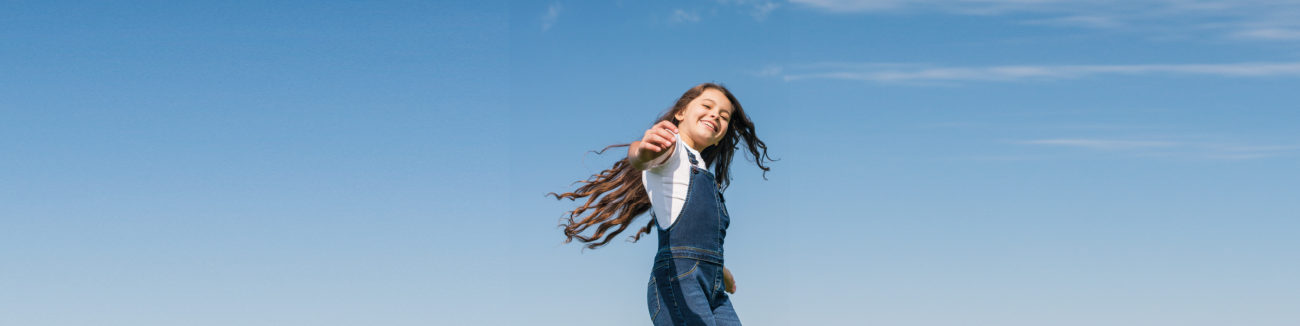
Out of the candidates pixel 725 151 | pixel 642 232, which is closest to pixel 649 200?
pixel 642 232

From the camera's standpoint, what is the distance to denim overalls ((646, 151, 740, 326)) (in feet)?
15.9

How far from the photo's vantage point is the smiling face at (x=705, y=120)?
5469 mm

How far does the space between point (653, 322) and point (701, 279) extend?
0.29 m

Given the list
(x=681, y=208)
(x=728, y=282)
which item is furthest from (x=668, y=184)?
(x=728, y=282)

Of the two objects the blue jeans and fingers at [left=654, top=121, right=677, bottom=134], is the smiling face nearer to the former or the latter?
fingers at [left=654, top=121, right=677, bottom=134]

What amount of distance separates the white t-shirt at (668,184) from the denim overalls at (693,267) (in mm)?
29

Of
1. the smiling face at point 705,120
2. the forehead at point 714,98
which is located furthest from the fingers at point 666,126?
the forehead at point 714,98

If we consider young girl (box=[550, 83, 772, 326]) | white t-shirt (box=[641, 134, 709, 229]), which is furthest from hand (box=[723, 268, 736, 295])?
white t-shirt (box=[641, 134, 709, 229])

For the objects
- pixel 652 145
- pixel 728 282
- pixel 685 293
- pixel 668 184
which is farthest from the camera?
pixel 728 282

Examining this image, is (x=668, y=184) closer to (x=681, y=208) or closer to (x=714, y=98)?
(x=681, y=208)

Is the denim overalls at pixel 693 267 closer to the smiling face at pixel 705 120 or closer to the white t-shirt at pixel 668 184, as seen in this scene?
the white t-shirt at pixel 668 184

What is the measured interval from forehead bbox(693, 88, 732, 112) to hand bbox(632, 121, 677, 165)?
836mm

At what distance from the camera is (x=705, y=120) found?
5.48 m

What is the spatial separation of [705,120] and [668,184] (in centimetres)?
54
